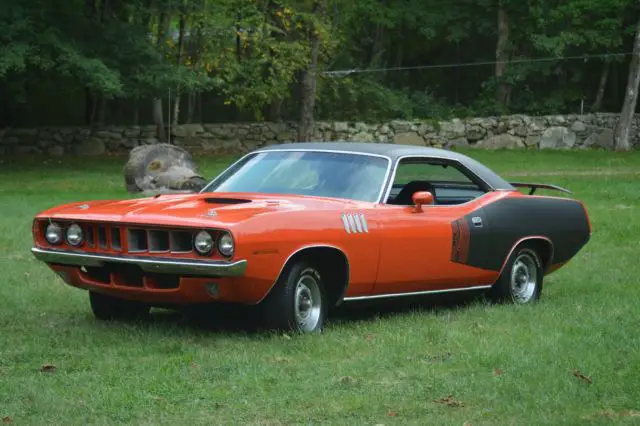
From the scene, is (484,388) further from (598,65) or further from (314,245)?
(598,65)

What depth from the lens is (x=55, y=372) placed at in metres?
7.30

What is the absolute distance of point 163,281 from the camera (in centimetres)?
844

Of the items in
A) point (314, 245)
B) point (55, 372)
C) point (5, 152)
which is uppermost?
point (314, 245)

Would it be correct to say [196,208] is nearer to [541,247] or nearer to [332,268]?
[332,268]

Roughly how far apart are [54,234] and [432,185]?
3222mm

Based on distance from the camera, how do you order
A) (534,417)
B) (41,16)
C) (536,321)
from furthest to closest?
(41,16), (536,321), (534,417)

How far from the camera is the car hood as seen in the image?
824 centimetres

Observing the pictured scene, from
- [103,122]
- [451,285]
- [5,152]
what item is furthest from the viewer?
[103,122]

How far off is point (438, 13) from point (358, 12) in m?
2.81

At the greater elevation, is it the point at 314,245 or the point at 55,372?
the point at 314,245

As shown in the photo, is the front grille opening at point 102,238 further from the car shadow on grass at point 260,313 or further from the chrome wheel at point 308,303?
the chrome wheel at point 308,303

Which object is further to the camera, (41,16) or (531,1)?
(531,1)

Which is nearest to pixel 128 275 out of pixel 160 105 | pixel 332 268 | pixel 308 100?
pixel 332 268

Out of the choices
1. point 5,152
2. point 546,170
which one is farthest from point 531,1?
point 5,152
